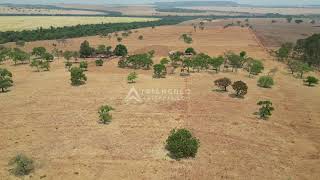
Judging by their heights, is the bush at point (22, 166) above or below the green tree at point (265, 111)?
below

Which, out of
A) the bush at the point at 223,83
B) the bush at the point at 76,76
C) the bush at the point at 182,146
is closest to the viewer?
the bush at the point at 182,146

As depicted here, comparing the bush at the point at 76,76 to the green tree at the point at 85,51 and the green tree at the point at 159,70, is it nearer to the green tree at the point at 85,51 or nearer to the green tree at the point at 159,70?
the green tree at the point at 159,70

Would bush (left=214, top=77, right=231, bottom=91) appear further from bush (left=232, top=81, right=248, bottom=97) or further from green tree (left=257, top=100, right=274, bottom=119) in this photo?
green tree (left=257, top=100, right=274, bottom=119)

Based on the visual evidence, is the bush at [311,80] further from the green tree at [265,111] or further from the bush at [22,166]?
the bush at [22,166]

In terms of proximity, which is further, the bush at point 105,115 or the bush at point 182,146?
the bush at point 105,115

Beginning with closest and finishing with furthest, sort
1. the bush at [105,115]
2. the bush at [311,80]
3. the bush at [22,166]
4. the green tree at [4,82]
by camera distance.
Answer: the bush at [22,166]
the bush at [105,115]
the green tree at [4,82]
the bush at [311,80]

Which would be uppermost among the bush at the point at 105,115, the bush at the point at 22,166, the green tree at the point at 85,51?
the green tree at the point at 85,51

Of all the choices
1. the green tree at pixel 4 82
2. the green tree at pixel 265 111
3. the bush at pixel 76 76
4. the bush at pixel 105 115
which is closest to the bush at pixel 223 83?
the green tree at pixel 265 111

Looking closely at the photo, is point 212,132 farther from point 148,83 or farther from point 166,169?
point 148,83
